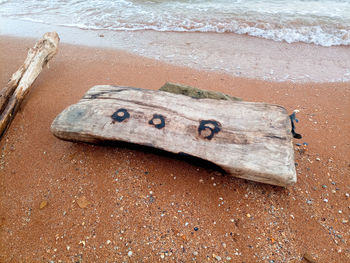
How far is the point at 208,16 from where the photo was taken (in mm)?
6684

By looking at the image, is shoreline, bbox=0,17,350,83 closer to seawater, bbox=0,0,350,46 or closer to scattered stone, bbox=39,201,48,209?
seawater, bbox=0,0,350,46

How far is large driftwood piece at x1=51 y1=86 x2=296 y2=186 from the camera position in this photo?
1.88 meters

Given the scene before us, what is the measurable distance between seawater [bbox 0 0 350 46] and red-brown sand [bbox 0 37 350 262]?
389cm

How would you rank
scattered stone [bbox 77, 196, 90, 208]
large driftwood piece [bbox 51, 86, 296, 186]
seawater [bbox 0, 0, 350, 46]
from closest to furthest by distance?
large driftwood piece [bbox 51, 86, 296, 186] → scattered stone [bbox 77, 196, 90, 208] → seawater [bbox 0, 0, 350, 46]

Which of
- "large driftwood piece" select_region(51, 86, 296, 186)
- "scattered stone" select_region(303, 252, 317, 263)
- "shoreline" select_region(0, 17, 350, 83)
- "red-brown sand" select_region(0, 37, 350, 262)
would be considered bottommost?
"scattered stone" select_region(303, 252, 317, 263)

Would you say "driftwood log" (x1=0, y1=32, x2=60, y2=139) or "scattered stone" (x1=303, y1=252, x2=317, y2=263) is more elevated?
"driftwood log" (x1=0, y1=32, x2=60, y2=139)

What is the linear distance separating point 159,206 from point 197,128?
84cm

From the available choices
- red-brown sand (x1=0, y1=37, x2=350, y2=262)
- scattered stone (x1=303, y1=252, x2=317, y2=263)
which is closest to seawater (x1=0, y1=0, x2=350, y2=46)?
red-brown sand (x1=0, y1=37, x2=350, y2=262)

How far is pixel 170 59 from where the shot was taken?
463 centimetres

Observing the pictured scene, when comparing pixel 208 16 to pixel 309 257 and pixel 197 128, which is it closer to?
pixel 197 128

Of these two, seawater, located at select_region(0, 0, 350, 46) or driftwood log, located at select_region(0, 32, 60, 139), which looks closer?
driftwood log, located at select_region(0, 32, 60, 139)

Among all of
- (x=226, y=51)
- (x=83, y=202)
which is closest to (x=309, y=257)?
(x=83, y=202)

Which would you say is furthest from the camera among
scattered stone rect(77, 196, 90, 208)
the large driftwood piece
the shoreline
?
the shoreline

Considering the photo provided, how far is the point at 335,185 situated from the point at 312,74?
2.64 metres
